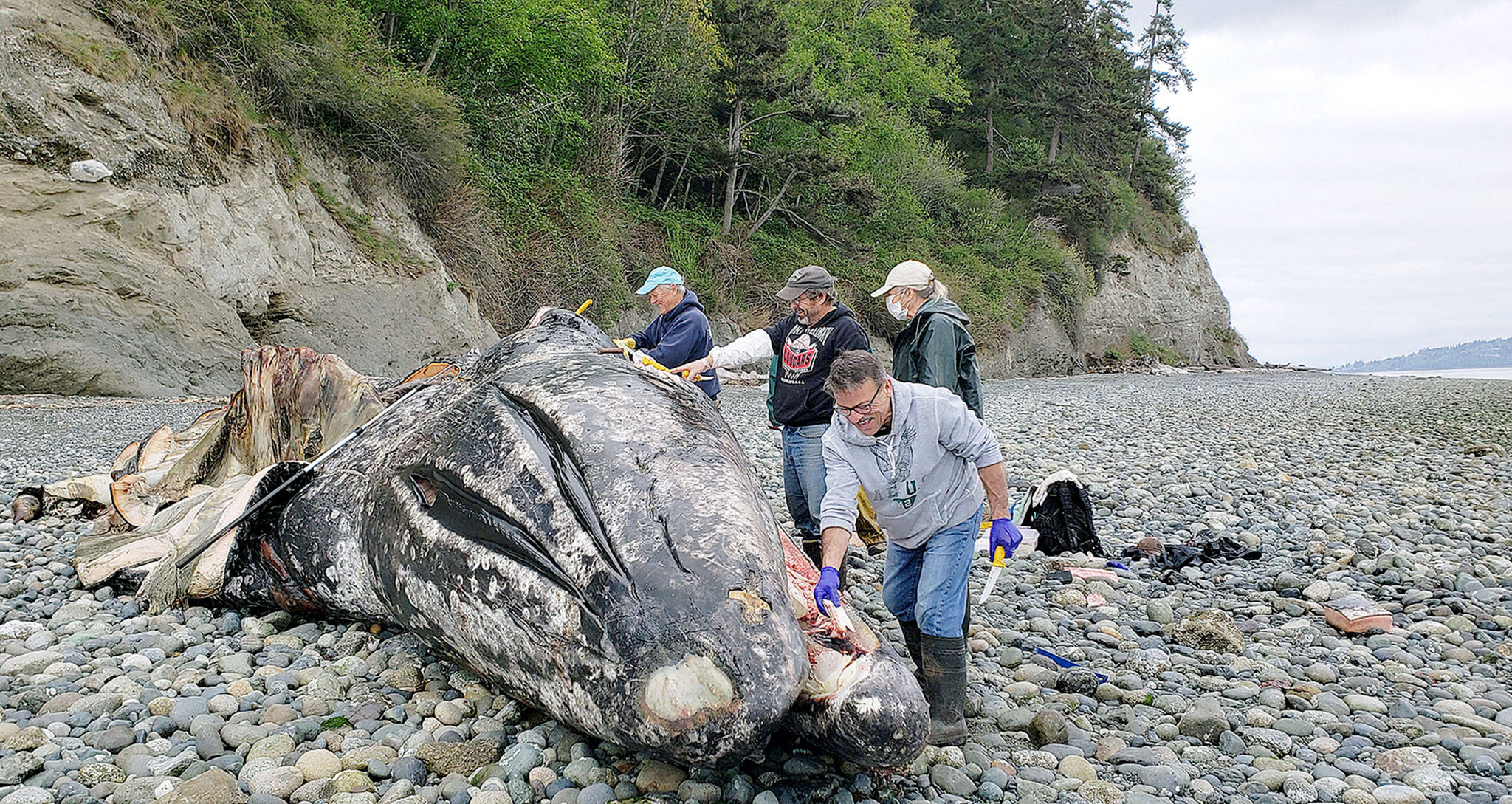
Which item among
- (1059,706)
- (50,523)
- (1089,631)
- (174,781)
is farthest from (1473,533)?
(50,523)

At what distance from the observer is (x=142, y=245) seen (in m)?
13.7

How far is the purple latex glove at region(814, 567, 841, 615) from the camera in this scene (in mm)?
3018

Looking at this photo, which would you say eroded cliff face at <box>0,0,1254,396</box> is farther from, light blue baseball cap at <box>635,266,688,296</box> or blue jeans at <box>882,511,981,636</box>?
blue jeans at <box>882,511,981,636</box>

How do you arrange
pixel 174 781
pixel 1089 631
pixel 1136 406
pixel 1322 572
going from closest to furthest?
pixel 174 781
pixel 1089 631
pixel 1322 572
pixel 1136 406

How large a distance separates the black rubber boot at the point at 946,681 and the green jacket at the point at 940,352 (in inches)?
66.6

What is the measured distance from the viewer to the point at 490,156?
71.6 ft

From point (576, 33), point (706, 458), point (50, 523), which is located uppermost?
point (576, 33)

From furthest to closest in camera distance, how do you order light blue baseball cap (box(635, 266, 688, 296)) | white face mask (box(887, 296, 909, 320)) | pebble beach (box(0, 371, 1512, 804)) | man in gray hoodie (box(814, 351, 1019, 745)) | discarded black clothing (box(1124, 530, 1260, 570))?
discarded black clothing (box(1124, 530, 1260, 570)) < light blue baseball cap (box(635, 266, 688, 296)) < white face mask (box(887, 296, 909, 320)) < man in gray hoodie (box(814, 351, 1019, 745)) < pebble beach (box(0, 371, 1512, 804))

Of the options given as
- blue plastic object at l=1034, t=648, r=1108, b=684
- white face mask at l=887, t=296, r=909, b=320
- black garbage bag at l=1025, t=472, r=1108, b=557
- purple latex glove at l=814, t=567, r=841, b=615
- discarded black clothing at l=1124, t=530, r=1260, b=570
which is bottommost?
blue plastic object at l=1034, t=648, r=1108, b=684

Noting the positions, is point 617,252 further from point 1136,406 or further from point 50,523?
point 50,523

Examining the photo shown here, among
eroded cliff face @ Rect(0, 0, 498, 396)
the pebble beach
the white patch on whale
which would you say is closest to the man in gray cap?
the pebble beach

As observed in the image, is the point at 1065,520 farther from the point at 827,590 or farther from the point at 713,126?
the point at 713,126

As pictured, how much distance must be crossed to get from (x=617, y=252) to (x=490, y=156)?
3.90 m

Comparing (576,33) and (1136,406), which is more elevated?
(576,33)
